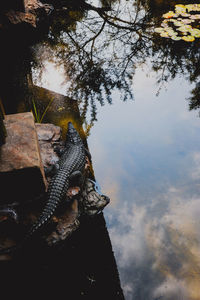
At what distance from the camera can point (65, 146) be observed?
298 cm

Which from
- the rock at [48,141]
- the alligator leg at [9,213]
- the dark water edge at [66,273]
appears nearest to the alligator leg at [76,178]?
the rock at [48,141]

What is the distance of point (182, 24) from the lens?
17.6 feet

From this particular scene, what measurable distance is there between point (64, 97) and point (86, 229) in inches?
115

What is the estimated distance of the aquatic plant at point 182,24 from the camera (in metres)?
5.10

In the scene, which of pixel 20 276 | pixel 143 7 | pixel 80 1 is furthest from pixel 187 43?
pixel 20 276

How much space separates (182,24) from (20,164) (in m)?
6.26

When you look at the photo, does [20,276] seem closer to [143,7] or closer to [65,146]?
[65,146]

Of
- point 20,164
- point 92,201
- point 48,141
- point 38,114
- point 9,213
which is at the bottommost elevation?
point 9,213

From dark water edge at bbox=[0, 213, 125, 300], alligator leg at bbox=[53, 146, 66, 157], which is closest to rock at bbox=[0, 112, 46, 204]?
dark water edge at bbox=[0, 213, 125, 300]

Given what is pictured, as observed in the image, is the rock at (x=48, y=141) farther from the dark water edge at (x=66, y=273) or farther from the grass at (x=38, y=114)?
the dark water edge at (x=66, y=273)

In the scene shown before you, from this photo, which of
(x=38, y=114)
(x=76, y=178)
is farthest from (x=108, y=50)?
(x=76, y=178)

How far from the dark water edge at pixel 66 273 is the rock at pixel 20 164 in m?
0.62

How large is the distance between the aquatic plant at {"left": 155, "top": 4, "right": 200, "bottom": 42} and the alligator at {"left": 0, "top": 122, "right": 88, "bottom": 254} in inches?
176

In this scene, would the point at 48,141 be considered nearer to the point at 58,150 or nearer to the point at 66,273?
the point at 58,150
